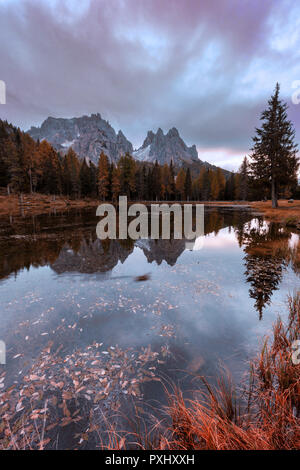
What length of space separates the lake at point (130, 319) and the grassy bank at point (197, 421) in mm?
149

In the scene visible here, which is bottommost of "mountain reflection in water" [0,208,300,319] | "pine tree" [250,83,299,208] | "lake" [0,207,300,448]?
"lake" [0,207,300,448]

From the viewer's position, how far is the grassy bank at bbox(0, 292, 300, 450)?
2.54 metres

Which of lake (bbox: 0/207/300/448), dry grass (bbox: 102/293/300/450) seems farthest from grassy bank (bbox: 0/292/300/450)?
lake (bbox: 0/207/300/448)

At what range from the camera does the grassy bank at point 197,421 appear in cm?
254

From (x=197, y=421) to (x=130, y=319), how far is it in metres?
3.82

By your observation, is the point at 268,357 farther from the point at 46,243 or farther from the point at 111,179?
the point at 111,179

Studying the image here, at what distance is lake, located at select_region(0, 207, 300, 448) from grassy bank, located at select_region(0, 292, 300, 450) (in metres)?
0.15

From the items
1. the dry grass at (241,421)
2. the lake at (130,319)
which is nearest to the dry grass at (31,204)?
the lake at (130,319)

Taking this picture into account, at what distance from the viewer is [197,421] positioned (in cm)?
308

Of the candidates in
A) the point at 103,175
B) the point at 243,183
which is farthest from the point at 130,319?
the point at 243,183

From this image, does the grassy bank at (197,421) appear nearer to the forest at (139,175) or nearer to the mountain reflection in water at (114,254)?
the mountain reflection in water at (114,254)

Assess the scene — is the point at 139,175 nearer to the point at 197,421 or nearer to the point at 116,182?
the point at 116,182

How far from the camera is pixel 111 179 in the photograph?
73688mm

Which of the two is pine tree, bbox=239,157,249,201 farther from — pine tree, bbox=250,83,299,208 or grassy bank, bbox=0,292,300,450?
grassy bank, bbox=0,292,300,450
